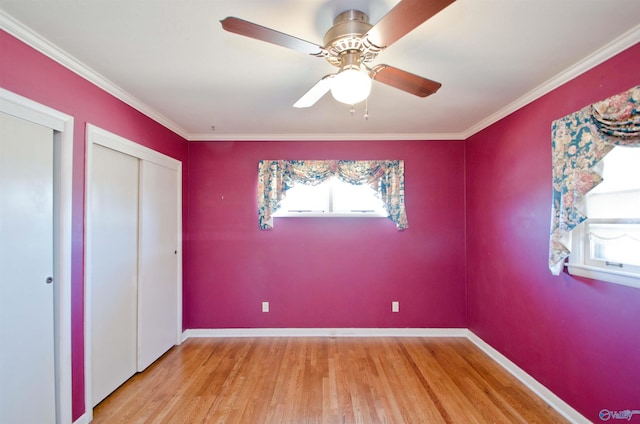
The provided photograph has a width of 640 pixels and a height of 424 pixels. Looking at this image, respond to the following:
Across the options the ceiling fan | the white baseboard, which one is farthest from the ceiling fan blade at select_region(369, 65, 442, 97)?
the white baseboard

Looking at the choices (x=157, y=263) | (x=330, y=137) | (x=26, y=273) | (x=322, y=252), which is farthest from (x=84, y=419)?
(x=330, y=137)

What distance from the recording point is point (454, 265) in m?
3.21

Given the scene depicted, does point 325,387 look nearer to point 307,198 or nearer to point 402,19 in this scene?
point 307,198

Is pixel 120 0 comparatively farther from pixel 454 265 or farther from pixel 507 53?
pixel 454 265

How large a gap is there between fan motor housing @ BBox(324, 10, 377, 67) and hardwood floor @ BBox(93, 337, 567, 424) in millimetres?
2275

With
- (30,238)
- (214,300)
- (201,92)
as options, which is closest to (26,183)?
(30,238)

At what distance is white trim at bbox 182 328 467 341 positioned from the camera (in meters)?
3.17

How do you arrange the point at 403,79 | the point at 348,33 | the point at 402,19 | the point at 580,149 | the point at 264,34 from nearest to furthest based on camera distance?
the point at 402,19
the point at 264,34
the point at 348,33
the point at 403,79
the point at 580,149

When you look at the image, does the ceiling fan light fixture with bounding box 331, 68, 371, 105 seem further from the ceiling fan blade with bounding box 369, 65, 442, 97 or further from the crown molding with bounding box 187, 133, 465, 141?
the crown molding with bounding box 187, 133, 465, 141

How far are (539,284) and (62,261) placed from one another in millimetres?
3330

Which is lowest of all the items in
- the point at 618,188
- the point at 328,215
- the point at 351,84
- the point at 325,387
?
the point at 325,387

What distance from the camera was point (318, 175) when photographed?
3.19 m

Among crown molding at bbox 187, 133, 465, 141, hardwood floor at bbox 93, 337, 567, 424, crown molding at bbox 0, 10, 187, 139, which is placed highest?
crown molding at bbox 0, 10, 187, 139

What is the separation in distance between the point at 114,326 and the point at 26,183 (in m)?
1.25
